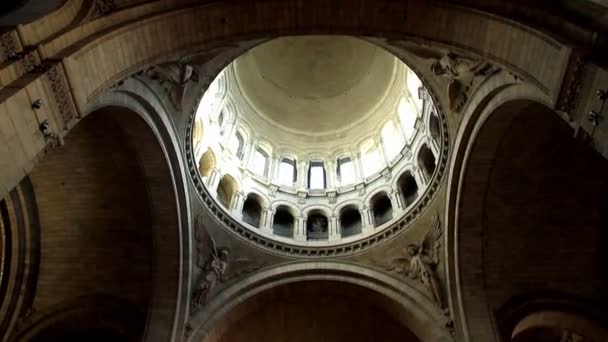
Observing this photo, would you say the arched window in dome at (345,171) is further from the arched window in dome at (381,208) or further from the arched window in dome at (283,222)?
the arched window in dome at (283,222)

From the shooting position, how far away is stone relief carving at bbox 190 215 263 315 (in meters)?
13.1

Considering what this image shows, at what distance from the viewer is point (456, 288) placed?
12.4 meters

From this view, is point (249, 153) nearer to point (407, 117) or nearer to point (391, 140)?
point (391, 140)

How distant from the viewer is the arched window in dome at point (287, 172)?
1805cm

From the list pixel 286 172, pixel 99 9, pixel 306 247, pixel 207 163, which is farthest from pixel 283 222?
pixel 99 9

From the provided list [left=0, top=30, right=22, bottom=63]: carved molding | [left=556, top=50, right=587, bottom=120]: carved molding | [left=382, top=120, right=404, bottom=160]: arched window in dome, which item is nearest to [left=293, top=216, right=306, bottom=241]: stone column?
[left=382, top=120, right=404, bottom=160]: arched window in dome

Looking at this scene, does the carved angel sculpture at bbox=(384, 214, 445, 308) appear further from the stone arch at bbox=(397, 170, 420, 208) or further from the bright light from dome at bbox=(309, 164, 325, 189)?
the bright light from dome at bbox=(309, 164, 325, 189)

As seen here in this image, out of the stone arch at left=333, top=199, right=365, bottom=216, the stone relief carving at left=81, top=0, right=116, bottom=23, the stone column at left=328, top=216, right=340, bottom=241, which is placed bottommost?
the stone relief carving at left=81, top=0, right=116, bottom=23

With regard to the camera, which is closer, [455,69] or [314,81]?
[455,69]

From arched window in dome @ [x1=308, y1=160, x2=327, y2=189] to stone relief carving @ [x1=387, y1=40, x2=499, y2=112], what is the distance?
7.77 meters

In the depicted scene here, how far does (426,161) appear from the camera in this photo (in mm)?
14984

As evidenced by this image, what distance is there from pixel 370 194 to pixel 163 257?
24.4ft

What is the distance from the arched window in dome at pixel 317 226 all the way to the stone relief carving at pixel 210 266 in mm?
2524

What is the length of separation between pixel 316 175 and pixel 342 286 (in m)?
5.83
